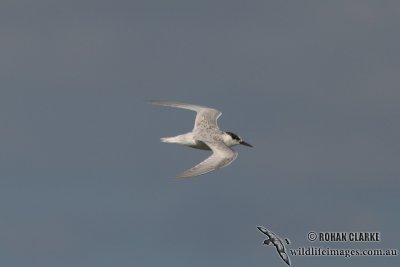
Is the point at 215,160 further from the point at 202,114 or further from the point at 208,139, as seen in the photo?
the point at 202,114

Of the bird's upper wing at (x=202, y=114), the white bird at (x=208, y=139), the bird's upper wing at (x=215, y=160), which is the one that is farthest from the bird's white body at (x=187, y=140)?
the bird's upper wing at (x=202, y=114)

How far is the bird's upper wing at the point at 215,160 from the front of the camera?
232 ft

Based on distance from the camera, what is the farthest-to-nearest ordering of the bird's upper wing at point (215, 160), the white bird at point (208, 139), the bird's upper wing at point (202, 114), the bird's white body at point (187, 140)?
the bird's upper wing at point (202, 114), the bird's white body at point (187, 140), the white bird at point (208, 139), the bird's upper wing at point (215, 160)

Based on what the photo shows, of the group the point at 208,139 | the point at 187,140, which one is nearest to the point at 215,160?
the point at 208,139

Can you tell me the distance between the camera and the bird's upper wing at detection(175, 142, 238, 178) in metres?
70.7

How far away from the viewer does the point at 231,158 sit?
2968 inches

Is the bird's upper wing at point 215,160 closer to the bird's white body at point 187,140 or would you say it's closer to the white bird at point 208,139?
the white bird at point 208,139

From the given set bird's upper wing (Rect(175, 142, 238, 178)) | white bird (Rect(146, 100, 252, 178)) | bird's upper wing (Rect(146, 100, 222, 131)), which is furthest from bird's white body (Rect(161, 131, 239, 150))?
bird's upper wing (Rect(146, 100, 222, 131))

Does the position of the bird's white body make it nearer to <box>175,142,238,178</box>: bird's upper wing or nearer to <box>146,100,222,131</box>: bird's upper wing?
<box>175,142,238,178</box>: bird's upper wing

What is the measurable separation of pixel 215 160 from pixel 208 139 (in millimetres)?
6921

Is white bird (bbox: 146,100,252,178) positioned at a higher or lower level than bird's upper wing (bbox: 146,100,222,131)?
lower

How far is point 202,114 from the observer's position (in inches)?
3514

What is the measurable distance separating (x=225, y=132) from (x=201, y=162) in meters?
11.5

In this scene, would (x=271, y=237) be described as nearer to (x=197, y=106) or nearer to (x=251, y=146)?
(x=251, y=146)
